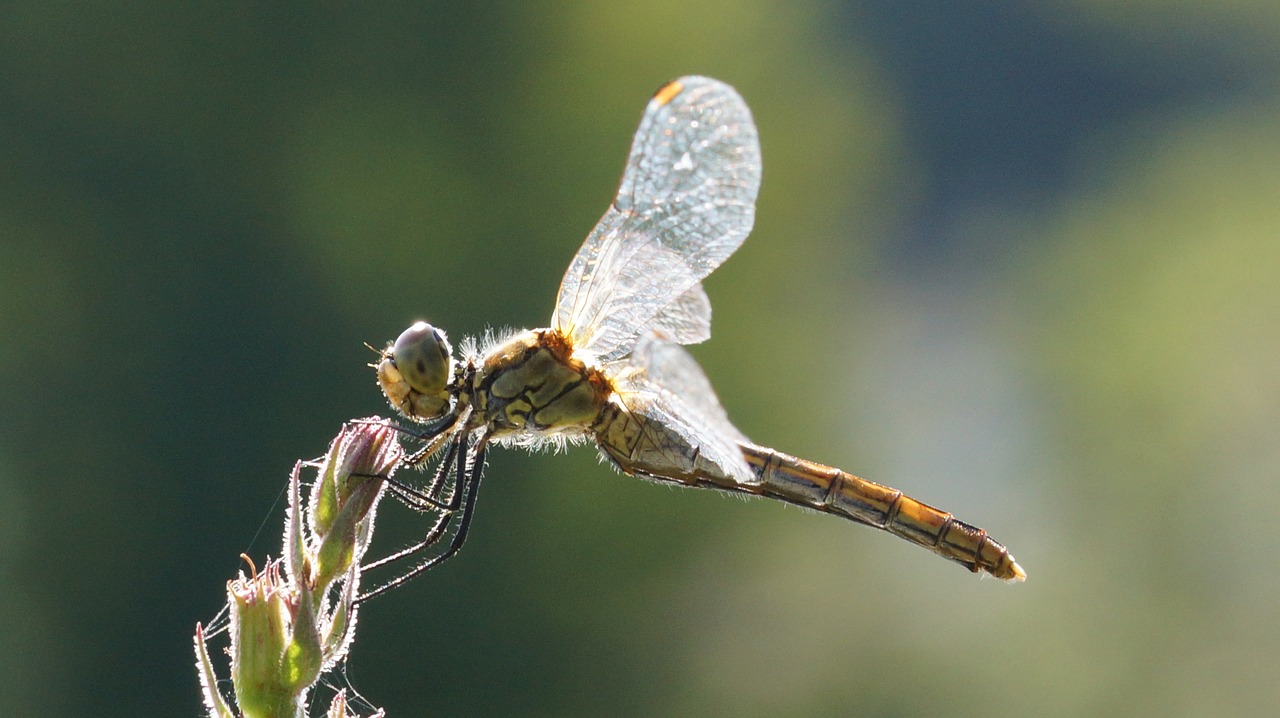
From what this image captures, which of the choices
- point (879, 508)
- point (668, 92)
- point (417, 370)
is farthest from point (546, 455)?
point (417, 370)

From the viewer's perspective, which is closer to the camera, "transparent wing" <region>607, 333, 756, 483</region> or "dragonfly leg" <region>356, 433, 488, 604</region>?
"transparent wing" <region>607, 333, 756, 483</region>

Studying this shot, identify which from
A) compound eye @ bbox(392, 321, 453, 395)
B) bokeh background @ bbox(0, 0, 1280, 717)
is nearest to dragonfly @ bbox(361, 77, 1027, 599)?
compound eye @ bbox(392, 321, 453, 395)

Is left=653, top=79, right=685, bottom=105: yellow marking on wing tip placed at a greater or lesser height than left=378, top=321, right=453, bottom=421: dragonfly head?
greater

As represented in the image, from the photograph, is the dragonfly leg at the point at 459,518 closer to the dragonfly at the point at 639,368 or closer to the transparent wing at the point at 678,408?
the dragonfly at the point at 639,368

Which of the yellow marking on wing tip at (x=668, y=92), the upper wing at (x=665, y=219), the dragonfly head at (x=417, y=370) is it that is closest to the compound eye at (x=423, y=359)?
the dragonfly head at (x=417, y=370)

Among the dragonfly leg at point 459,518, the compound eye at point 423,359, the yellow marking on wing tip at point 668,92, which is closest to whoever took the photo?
the dragonfly leg at point 459,518

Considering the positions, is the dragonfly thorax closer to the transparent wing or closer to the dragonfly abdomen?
the transparent wing
